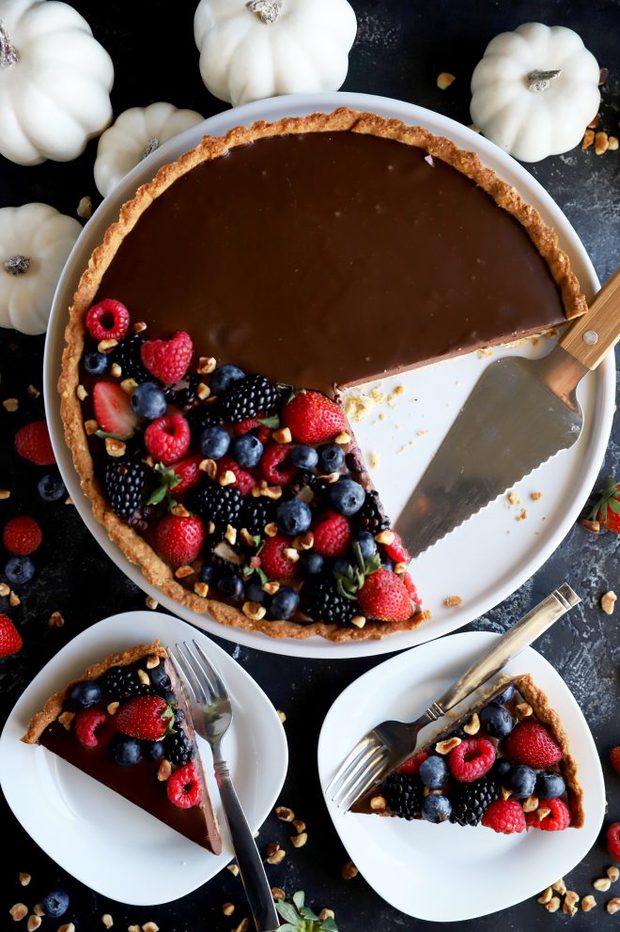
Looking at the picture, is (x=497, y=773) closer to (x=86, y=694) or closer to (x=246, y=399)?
(x=86, y=694)

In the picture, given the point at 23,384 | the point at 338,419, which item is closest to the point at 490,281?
the point at 338,419

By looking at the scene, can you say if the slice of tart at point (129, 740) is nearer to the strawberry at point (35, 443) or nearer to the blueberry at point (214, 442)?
the strawberry at point (35, 443)

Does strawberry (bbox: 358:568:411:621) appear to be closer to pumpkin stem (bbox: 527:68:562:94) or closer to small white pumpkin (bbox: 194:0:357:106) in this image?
small white pumpkin (bbox: 194:0:357:106)

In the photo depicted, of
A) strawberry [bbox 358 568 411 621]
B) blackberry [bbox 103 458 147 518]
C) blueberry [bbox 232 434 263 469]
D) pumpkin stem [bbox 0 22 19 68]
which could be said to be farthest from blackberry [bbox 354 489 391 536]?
pumpkin stem [bbox 0 22 19 68]

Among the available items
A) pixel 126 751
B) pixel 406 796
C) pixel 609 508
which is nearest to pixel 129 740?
pixel 126 751

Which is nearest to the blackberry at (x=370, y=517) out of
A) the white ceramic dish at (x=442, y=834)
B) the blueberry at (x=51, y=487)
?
the white ceramic dish at (x=442, y=834)

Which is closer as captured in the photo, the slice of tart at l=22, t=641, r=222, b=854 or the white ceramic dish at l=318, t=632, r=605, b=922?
the slice of tart at l=22, t=641, r=222, b=854
